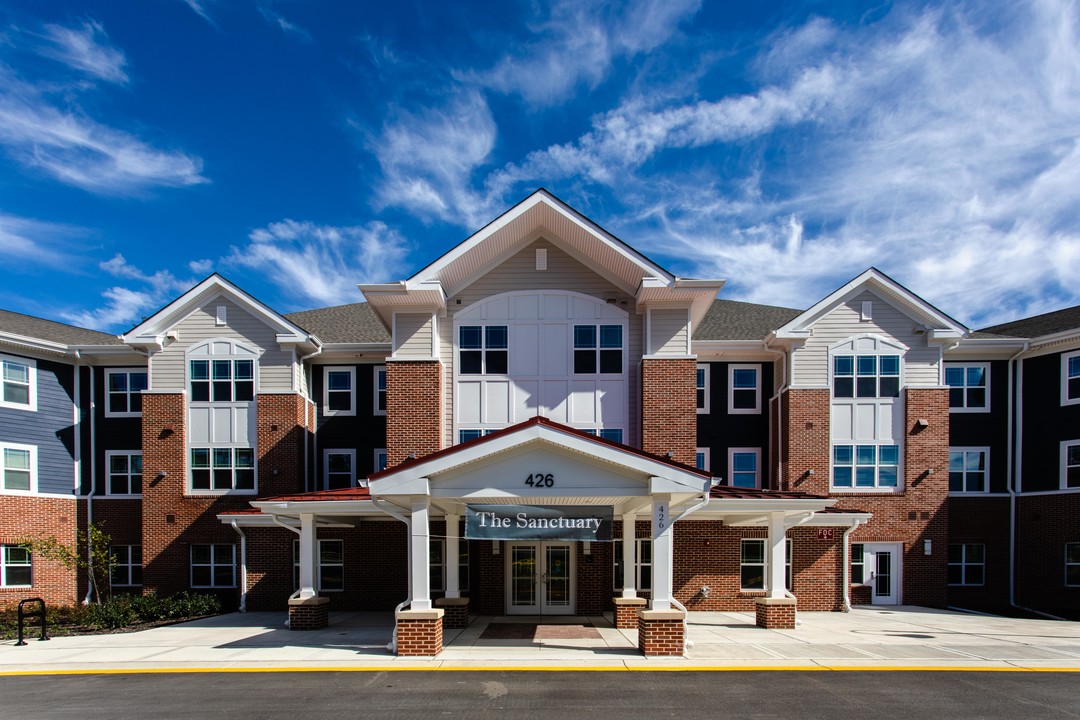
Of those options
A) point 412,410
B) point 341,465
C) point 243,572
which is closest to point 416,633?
point 412,410

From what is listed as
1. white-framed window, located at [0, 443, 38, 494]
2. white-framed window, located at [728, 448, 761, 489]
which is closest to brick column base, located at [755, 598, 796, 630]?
white-framed window, located at [728, 448, 761, 489]

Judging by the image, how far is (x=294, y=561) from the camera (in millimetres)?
18922

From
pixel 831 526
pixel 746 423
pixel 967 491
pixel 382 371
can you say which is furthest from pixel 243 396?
Answer: pixel 967 491

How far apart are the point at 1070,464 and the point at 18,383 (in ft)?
105

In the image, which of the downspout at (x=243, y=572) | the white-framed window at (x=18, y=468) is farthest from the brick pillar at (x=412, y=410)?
the white-framed window at (x=18, y=468)

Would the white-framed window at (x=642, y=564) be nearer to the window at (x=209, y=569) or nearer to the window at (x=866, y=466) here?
the window at (x=866, y=466)

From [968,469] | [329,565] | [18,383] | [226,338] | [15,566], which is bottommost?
[15,566]

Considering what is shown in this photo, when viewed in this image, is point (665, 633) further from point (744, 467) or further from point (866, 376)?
point (866, 376)

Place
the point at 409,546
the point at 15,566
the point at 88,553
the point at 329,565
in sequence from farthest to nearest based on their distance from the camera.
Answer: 1. the point at 88,553
2. the point at 15,566
3. the point at 329,565
4. the point at 409,546

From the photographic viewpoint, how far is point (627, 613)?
14508 millimetres

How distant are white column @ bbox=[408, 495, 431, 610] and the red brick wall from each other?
48.3ft

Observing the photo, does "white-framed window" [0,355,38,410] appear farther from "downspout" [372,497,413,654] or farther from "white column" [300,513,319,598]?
"downspout" [372,497,413,654]

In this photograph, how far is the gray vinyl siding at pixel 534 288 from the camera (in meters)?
17.5

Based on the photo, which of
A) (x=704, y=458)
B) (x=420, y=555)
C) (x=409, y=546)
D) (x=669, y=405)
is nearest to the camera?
(x=420, y=555)
